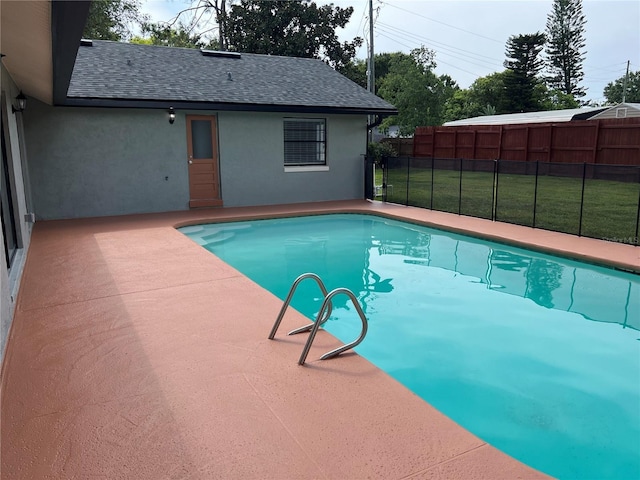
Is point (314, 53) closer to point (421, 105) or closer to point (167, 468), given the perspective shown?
point (421, 105)

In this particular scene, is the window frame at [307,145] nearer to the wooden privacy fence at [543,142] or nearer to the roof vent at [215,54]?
the roof vent at [215,54]

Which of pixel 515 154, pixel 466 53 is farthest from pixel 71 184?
pixel 466 53

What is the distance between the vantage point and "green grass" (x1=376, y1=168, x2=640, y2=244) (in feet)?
32.3

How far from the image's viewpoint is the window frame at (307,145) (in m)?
12.7

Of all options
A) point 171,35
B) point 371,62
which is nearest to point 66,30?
point 371,62

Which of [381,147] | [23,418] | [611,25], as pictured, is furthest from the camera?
[611,25]

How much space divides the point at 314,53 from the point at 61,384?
25440 millimetres

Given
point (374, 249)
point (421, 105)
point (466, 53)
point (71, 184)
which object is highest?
point (466, 53)

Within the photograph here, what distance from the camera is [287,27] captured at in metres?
25.9

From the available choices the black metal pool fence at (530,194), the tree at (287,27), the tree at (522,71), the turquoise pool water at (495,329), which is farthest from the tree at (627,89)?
the turquoise pool water at (495,329)

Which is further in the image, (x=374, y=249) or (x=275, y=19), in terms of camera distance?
(x=275, y=19)

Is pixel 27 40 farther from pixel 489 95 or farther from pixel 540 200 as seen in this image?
pixel 489 95

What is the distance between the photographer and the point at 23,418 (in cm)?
293

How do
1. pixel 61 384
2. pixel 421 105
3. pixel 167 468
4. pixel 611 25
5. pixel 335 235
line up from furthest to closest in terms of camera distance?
pixel 421 105, pixel 611 25, pixel 335 235, pixel 61 384, pixel 167 468
